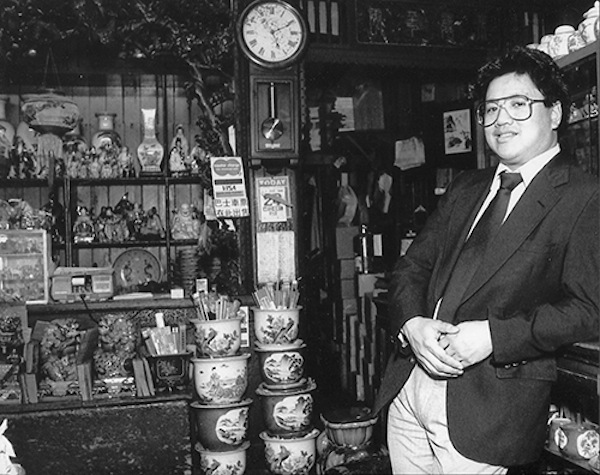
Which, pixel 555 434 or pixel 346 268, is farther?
pixel 346 268

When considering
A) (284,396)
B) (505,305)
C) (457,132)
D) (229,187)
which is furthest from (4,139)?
(505,305)

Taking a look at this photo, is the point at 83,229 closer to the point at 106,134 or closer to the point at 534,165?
the point at 106,134

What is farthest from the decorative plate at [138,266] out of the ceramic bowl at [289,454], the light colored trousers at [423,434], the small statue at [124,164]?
the light colored trousers at [423,434]

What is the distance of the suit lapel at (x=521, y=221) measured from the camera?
72.1 inches

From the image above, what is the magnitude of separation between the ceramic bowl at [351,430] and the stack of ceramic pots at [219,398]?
1.50 feet

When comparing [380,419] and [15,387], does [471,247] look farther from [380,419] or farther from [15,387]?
[15,387]

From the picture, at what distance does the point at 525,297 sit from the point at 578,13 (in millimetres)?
2991

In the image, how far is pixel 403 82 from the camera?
5656 mm

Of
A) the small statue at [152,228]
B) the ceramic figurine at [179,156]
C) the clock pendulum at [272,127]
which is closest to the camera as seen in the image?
the clock pendulum at [272,127]

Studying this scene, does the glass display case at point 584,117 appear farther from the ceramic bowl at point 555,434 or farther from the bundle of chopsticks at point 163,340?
the bundle of chopsticks at point 163,340

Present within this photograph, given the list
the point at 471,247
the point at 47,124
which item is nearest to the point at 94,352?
the point at 47,124

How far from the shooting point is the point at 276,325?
12.0 ft

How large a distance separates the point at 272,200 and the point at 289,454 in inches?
53.9

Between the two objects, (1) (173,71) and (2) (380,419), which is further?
(1) (173,71)
